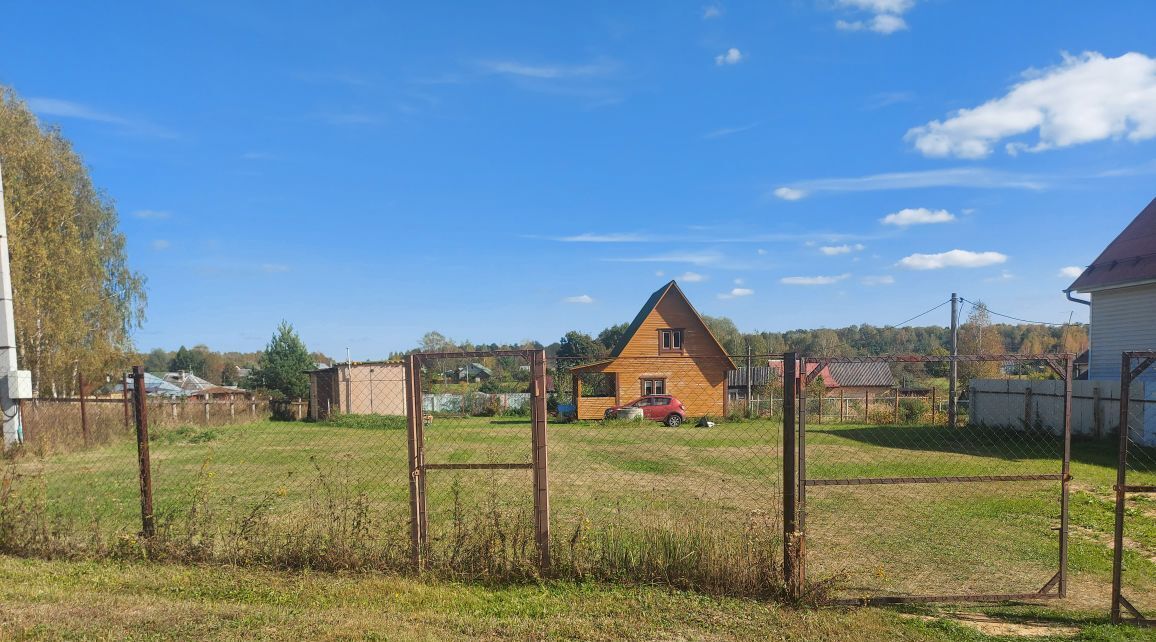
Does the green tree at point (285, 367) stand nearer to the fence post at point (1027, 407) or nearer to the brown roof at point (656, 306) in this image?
the brown roof at point (656, 306)

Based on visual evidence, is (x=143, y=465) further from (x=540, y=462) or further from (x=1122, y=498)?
(x=1122, y=498)

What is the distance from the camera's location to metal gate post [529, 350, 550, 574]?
5.22 m

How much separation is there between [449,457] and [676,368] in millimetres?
15768

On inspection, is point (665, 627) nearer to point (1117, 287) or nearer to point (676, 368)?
point (1117, 287)

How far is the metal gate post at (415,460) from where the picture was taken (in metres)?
5.42

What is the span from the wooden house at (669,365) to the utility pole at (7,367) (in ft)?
57.9

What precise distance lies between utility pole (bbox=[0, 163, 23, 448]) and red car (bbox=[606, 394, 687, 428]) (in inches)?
740

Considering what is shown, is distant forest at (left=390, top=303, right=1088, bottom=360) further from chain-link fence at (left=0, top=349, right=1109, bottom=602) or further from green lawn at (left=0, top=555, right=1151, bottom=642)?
green lawn at (left=0, top=555, right=1151, bottom=642)

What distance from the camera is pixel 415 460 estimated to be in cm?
546

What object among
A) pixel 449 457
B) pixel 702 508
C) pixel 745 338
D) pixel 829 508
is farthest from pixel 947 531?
pixel 745 338

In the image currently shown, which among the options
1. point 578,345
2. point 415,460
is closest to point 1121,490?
point 415,460

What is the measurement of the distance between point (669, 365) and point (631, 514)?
76.2 ft

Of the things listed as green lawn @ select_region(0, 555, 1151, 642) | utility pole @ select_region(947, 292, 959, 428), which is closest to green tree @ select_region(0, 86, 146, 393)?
green lawn @ select_region(0, 555, 1151, 642)

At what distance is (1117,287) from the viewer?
18.9 meters
